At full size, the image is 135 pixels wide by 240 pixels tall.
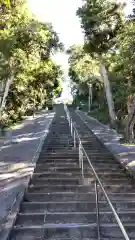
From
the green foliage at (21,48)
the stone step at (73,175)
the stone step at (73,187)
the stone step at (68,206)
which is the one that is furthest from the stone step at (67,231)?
the green foliage at (21,48)

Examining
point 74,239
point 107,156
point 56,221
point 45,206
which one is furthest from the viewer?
point 107,156

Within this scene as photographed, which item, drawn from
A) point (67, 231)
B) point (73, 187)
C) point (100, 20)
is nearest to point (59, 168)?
point (73, 187)

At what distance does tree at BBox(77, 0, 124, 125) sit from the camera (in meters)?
23.4

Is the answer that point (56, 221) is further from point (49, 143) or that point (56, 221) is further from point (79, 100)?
point (79, 100)

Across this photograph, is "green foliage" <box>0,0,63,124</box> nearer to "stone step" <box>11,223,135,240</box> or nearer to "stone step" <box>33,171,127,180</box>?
"stone step" <box>33,171,127,180</box>

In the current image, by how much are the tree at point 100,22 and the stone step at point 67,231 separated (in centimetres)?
1841

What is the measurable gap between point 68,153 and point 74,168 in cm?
286

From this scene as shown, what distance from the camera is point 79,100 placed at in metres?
72.2

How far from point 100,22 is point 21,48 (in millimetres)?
6629

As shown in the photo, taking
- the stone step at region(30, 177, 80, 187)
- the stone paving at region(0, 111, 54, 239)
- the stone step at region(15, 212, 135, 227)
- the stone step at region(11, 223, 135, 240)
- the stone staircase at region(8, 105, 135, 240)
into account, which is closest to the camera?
the stone step at region(11, 223, 135, 240)

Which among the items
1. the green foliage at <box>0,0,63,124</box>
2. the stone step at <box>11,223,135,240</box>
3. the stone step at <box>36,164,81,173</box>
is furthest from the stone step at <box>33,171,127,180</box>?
the green foliage at <box>0,0,63,124</box>

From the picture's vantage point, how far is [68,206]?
7691mm

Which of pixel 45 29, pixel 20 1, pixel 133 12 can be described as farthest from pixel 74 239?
pixel 45 29

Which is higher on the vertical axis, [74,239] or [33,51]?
[33,51]
